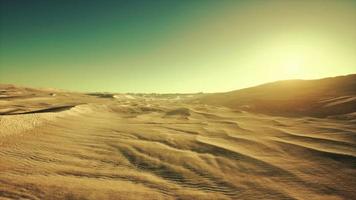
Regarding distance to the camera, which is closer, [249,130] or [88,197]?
[88,197]

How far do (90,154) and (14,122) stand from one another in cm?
274

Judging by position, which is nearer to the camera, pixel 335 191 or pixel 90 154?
pixel 335 191

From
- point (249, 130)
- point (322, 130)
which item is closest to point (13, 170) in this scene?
point (249, 130)

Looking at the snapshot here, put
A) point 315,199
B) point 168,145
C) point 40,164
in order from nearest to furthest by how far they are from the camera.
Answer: point 315,199 → point 40,164 → point 168,145

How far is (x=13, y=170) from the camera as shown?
12.4 feet

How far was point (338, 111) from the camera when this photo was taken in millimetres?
13992

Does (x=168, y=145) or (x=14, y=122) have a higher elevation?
(x=14, y=122)

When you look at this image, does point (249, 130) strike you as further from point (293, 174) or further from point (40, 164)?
point (40, 164)

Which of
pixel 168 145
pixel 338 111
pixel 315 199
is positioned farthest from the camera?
pixel 338 111

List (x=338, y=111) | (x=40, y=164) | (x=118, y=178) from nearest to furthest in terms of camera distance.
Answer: (x=118, y=178)
(x=40, y=164)
(x=338, y=111)

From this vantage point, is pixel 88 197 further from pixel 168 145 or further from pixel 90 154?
pixel 168 145

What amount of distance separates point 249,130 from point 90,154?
5003 mm

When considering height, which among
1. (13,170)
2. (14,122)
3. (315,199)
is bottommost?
(315,199)

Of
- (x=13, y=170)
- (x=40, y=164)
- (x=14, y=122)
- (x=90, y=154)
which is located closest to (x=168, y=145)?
(x=90, y=154)
